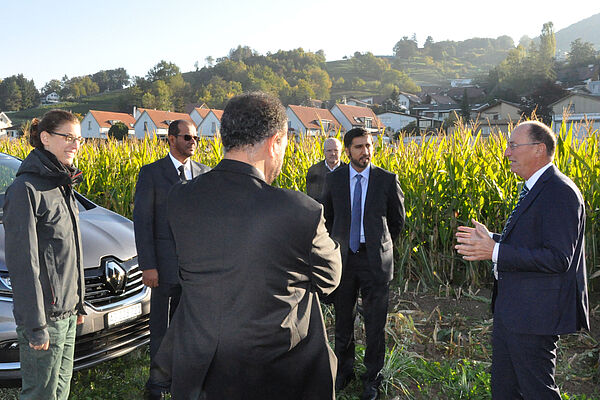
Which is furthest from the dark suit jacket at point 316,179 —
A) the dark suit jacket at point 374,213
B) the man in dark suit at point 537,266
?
the man in dark suit at point 537,266

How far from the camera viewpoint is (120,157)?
9008mm

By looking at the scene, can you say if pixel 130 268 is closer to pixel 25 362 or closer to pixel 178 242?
pixel 25 362

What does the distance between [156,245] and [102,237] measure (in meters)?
0.66

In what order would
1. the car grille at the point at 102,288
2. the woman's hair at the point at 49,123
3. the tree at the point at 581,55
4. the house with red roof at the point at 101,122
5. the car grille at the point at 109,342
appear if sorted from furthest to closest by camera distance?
the tree at the point at 581,55 → the house with red roof at the point at 101,122 → the car grille at the point at 102,288 → the car grille at the point at 109,342 → the woman's hair at the point at 49,123

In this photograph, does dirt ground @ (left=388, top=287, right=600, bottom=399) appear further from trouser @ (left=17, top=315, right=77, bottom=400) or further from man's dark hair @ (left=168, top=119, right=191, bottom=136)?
trouser @ (left=17, top=315, right=77, bottom=400)

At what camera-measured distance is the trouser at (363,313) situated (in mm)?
3756

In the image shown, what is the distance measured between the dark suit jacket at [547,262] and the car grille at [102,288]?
2.81 m

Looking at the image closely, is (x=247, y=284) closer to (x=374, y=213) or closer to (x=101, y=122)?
(x=374, y=213)

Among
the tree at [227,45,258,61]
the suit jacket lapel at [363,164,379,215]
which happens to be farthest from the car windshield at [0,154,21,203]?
the tree at [227,45,258,61]

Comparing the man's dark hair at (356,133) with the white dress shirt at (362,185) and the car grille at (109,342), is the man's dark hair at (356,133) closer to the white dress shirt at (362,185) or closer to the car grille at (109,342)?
the white dress shirt at (362,185)

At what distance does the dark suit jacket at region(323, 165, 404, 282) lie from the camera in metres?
3.75

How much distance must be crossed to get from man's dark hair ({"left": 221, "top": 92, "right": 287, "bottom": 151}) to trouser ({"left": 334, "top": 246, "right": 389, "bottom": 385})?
2150 mm

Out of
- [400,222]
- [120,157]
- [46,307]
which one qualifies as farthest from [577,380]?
[120,157]

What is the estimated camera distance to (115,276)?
3.99 metres
